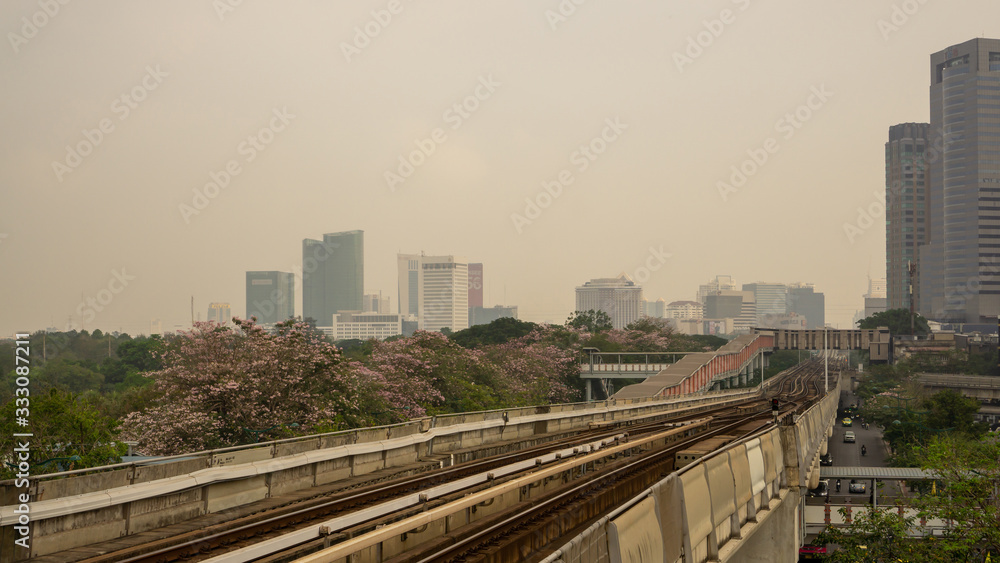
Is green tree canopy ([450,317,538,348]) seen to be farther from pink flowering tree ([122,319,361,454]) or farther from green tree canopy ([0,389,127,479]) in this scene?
green tree canopy ([0,389,127,479])

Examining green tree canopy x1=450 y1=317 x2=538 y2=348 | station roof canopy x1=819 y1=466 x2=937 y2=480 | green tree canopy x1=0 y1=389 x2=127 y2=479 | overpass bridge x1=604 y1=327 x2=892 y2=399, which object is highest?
green tree canopy x1=0 y1=389 x2=127 y2=479

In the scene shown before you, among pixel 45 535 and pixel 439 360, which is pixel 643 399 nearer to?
pixel 439 360

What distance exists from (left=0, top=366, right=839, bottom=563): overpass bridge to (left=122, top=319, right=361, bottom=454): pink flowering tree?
436 inches

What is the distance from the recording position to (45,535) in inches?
411

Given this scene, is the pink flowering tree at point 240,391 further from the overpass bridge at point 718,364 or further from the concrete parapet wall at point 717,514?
the overpass bridge at point 718,364

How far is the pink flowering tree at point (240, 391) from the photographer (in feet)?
97.6

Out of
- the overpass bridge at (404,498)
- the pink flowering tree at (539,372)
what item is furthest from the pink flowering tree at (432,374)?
the overpass bridge at (404,498)

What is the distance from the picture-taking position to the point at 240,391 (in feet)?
104

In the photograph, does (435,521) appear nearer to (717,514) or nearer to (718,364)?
(717,514)

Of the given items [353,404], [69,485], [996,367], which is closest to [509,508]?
[69,485]

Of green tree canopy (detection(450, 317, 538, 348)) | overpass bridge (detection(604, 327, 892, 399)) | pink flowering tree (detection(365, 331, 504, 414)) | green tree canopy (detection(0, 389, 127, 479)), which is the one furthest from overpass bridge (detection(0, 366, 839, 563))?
green tree canopy (detection(450, 317, 538, 348))

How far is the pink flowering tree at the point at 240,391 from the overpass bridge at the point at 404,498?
36.3ft

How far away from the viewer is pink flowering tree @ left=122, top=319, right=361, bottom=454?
97.6ft

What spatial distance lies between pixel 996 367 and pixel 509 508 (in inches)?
5631
